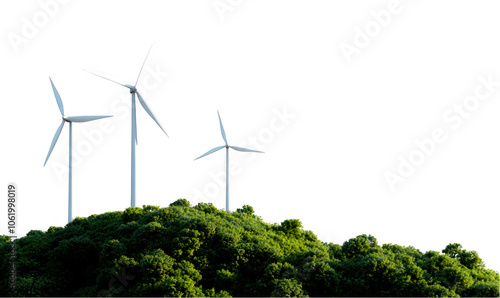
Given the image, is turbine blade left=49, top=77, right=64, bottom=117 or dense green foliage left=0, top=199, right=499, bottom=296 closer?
dense green foliage left=0, top=199, right=499, bottom=296

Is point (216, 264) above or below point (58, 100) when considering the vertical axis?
below

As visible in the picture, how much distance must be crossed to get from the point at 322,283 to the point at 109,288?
10198mm

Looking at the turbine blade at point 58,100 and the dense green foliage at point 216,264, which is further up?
the turbine blade at point 58,100

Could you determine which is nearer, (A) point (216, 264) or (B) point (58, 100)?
(A) point (216, 264)

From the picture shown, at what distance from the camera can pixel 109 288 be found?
827 inches

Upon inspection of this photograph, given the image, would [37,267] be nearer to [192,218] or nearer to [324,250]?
[192,218]

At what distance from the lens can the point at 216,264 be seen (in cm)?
2272

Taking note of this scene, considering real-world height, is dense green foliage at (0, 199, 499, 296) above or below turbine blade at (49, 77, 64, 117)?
below

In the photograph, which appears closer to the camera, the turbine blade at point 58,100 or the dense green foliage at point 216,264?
the dense green foliage at point 216,264

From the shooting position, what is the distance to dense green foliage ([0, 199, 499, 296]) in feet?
69.5

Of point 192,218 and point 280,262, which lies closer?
point 280,262

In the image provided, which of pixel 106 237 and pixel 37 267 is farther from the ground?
pixel 106 237

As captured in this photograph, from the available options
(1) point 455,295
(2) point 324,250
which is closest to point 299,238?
(2) point 324,250

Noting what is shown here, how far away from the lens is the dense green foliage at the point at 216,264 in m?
21.2
